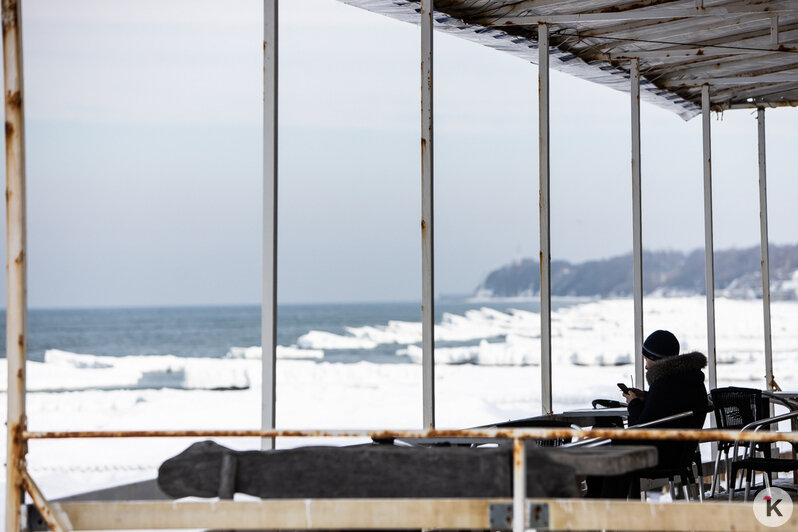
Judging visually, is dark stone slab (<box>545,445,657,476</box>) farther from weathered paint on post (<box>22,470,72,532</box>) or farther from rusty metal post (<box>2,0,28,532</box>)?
rusty metal post (<box>2,0,28,532</box>)

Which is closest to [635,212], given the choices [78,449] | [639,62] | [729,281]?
[639,62]

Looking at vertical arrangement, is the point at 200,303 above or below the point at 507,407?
above

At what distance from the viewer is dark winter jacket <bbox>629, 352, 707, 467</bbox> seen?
15.1 feet

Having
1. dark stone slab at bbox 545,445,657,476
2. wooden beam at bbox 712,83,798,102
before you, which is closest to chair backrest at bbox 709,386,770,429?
wooden beam at bbox 712,83,798,102

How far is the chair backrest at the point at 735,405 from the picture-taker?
603 cm

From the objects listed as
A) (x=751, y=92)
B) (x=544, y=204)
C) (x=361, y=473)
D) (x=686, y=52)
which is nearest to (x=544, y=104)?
(x=544, y=204)

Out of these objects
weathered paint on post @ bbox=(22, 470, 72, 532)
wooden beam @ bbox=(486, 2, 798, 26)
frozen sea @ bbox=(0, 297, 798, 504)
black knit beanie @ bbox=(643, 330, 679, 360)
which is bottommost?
frozen sea @ bbox=(0, 297, 798, 504)

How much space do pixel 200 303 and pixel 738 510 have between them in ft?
125

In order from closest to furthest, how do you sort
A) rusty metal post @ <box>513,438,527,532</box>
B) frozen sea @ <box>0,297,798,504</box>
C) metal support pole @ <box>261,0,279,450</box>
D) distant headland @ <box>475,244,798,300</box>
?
rusty metal post @ <box>513,438,527,532</box> → metal support pole @ <box>261,0,279,450</box> → frozen sea @ <box>0,297,798,504</box> → distant headland @ <box>475,244,798,300</box>

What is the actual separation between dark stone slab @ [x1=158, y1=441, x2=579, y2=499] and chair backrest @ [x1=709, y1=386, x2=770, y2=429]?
364cm

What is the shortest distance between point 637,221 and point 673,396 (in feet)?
8.91

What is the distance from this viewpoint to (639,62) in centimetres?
734

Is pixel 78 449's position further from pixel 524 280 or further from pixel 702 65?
pixel 524 280

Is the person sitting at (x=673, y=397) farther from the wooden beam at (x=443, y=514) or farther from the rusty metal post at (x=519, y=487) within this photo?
the rusty metal post at (x=519, y=487)
